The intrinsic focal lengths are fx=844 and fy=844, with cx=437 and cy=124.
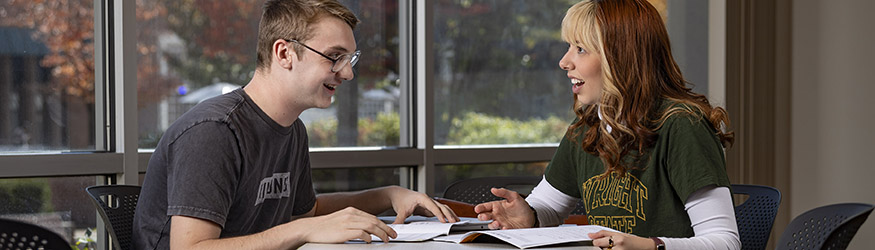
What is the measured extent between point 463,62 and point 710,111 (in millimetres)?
2213

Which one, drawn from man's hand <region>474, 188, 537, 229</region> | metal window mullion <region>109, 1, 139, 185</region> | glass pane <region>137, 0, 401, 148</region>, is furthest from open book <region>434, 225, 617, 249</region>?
glass pane <region>137, 0, 401, 148</region>

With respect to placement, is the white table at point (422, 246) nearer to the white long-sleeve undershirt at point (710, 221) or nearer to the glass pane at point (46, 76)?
the white long-sleeve undershirt at point (710, 221)

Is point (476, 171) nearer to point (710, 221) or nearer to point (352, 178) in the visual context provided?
point (352, 178)

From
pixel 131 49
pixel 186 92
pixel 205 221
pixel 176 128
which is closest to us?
pixel 205 221

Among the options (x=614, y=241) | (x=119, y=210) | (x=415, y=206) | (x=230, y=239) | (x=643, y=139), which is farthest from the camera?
(x=119, y=210)

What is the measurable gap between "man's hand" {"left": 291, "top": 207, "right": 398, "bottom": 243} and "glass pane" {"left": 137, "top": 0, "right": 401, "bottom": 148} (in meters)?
1.89

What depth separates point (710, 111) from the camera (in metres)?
1.91

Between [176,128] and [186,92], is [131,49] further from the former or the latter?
[176,128]

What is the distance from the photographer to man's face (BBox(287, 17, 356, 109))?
2045 mm

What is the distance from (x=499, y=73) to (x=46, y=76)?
6.63ft

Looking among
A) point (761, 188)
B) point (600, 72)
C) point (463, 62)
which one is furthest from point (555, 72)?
point (600, 72)

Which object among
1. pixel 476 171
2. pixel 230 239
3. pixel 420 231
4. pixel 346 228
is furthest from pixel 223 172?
pixel 476 171

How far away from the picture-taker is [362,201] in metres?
2.36

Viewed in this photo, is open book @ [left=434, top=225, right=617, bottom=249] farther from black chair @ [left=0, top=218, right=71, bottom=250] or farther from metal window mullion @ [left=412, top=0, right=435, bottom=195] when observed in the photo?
metal window mullion @ [left=412, top=0, right=435, bottom=195]
